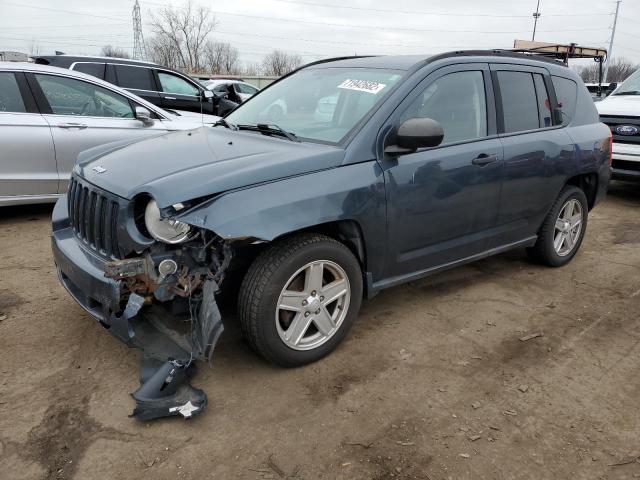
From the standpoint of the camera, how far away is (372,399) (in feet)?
9.29

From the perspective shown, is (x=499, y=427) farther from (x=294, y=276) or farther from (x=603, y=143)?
(x=603, y=143)

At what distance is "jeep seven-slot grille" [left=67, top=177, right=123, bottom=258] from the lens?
2.76 meters

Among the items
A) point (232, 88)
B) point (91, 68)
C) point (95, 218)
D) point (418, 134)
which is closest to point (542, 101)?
point (418, 134)

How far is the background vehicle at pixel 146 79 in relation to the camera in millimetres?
8961

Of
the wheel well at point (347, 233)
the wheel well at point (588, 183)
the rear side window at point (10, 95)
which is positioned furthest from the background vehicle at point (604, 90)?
the rear side window at point (10, 95)

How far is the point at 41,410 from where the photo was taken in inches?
105

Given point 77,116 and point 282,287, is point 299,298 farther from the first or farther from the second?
point 77,116

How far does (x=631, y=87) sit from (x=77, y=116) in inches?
326

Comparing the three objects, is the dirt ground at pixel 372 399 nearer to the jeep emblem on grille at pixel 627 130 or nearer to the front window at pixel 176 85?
the jeep emblem on grille at pixel 627 130

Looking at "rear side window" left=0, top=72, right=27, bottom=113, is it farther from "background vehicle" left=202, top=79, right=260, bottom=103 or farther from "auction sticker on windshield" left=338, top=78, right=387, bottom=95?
"background vehicle" left=202, top=79, right=260, bottom=103

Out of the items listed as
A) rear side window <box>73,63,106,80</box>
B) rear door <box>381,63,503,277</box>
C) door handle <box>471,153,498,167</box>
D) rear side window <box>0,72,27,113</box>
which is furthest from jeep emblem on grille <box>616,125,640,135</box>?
rear side window <box>73,63,106,80</box>

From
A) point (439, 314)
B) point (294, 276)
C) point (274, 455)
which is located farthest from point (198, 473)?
point (439, 314)

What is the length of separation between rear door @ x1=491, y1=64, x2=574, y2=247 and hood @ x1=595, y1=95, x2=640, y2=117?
3862mm

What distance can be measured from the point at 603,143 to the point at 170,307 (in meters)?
4.15
